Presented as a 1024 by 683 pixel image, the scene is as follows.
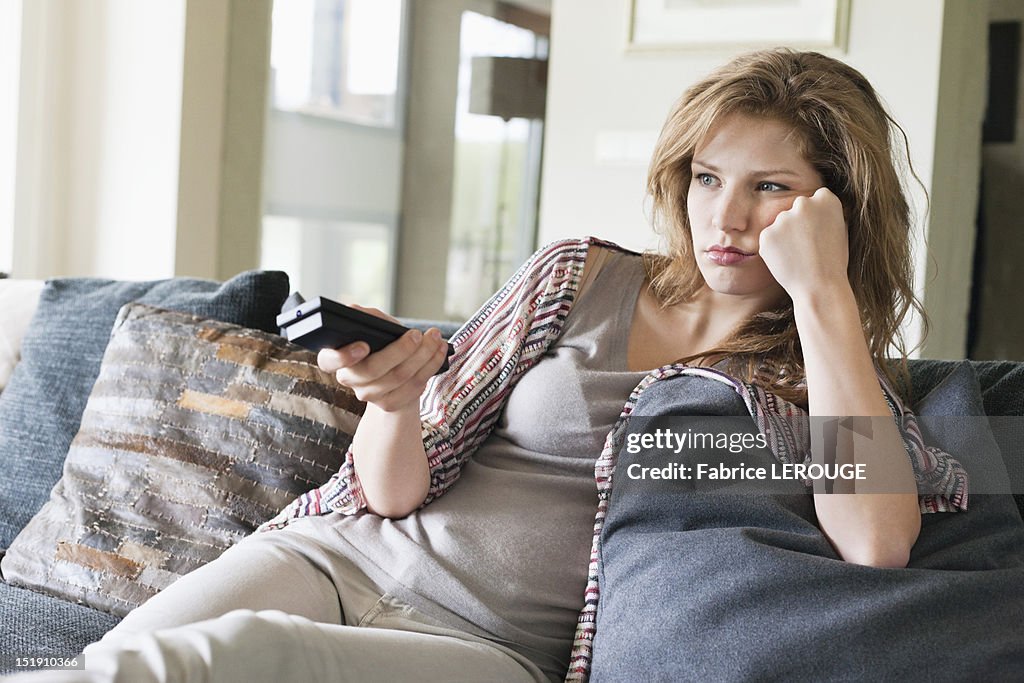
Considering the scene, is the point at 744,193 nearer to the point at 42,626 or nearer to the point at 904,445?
the point at 904,445

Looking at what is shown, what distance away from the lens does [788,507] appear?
115 centimetres

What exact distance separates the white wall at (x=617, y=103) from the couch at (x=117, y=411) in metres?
1.47

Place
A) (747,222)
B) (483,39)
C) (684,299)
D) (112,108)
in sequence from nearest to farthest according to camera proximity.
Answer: (747,222) < (684,299) < (112,108) < (483,39)

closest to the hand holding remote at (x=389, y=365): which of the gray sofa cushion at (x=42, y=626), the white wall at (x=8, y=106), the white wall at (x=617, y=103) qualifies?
the gray sofa cushion at (x=42, y=626)

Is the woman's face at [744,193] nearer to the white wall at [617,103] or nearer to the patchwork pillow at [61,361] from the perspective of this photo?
the patchwork pillow at [61,361]

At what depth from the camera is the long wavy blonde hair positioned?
52.0 inches

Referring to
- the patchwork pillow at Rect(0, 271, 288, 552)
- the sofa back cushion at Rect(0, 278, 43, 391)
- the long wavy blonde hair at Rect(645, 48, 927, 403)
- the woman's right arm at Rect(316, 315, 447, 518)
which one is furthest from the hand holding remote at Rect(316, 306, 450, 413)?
the sofa back cushion at Rect(0, 278, 43, 391)

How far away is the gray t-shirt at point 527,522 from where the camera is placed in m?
1.20

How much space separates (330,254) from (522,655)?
8.53ft

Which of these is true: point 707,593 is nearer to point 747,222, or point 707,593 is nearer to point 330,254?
point 747,222

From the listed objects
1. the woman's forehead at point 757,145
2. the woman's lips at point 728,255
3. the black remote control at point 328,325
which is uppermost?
the woman's forehead at point 757,145

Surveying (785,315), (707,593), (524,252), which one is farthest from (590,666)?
(524,252)

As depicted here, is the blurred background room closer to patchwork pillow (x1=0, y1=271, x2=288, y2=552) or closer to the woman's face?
patchwork pillow (x1=0, y1=271, x2=288, y2=552)

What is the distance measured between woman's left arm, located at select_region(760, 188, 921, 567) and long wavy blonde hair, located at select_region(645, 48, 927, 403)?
0.11 m
